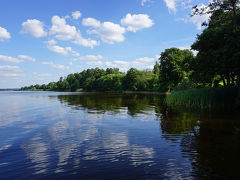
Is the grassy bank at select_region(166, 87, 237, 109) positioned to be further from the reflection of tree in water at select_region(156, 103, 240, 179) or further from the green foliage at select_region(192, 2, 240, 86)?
the reflection of tree in water at select_region(156, 103, 240, 179)

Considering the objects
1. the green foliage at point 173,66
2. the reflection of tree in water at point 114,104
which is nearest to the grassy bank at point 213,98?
the reflection of tree in water at point 114,104

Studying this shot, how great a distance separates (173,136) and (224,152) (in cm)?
376

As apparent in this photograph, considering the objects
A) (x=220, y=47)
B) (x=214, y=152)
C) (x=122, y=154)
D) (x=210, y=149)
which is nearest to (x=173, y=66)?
(x=220, y=47)

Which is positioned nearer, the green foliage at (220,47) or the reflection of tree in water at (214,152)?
the reflection of tree in water at (214,152)

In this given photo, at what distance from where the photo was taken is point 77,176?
270 inches

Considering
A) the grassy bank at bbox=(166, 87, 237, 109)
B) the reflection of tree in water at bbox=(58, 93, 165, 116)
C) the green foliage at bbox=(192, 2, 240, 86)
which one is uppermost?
the green foliage at bbox=(192, 2, 240, 86)

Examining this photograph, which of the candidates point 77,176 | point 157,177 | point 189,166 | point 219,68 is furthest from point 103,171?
point 219,68

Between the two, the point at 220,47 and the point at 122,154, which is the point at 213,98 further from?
the point at 122,154

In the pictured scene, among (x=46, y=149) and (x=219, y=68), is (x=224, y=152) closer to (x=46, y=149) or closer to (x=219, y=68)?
(x=46, y=149)

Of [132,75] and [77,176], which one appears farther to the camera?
[132,75]

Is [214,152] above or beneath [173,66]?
beneath

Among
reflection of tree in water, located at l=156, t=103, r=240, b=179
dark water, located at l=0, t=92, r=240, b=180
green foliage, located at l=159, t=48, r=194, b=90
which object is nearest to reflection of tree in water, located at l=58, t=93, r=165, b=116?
reflection of tree in water, located at l=156, t=103, r=240, b=179

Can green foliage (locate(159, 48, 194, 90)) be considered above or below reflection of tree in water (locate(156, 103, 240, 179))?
above

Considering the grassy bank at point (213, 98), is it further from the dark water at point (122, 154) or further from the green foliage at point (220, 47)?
the dark water at point (122, 154)
